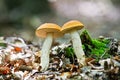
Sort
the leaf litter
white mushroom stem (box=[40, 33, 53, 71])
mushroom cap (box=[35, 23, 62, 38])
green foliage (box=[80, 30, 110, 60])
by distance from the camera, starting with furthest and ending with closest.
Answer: green foliage (box=[80, 30, 110, 60])
white mushroom stem (box=[40, 33, 53, 71])
mushroom cap (box=[35, 23, 62, 38])
the leaf litter

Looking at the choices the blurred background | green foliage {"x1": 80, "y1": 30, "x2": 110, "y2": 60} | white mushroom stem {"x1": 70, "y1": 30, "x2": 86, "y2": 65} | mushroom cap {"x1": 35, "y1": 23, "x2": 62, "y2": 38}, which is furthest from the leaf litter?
the blurred background

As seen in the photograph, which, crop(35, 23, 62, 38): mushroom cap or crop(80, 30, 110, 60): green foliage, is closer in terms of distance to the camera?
crop(35, 23, 62, 38): mushroom cap

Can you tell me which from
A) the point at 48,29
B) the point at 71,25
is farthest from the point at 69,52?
the point at 71,25

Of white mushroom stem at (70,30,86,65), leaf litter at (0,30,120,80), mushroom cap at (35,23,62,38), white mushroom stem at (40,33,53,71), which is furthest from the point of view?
white mushroom stem at (40,33,53,71)

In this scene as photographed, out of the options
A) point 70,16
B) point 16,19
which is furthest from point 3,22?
point 70,16

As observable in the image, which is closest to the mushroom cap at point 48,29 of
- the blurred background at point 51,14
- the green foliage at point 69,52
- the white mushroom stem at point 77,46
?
the white mushroom stem at point 77,46

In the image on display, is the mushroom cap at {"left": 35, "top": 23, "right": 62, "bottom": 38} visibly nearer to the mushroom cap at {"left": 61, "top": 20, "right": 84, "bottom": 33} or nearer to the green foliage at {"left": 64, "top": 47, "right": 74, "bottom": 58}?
the mushroom cap at {"left": 61, "top": 20, "right": 84, "bottom": 33}

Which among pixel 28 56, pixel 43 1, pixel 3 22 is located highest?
pixel 43 1

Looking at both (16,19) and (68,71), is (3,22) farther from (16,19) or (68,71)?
(68,71)
